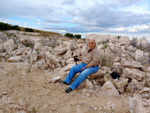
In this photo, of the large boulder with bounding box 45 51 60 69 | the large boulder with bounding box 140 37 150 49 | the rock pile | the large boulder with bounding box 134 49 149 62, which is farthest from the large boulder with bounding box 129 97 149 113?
the large boulder with bounding box 140 37 150 49

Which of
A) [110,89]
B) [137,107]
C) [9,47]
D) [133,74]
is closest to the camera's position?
[137,107]

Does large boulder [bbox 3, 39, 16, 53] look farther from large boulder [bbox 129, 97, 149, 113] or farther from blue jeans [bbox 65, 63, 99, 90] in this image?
large boulder [bbox 129, 97, 149, 113]

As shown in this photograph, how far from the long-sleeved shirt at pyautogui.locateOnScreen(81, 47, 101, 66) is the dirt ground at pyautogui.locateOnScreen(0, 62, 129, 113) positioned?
2.97 feet

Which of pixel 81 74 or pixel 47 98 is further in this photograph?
pixel 81 74

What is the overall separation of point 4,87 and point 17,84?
0.40 metres

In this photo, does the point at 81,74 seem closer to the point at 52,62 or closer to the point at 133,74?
the point at 133,74

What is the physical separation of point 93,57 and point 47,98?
1941mm

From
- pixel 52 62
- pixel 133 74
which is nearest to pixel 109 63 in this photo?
pixel 133 74

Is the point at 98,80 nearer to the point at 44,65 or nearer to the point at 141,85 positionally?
the point at 141,85

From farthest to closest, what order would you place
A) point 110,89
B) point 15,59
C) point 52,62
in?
point 15,59 → point 52,62 → point 110,89

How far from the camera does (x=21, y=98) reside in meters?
3.58

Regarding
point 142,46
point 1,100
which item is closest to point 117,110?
point 1,100

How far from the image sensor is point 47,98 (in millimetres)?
3762

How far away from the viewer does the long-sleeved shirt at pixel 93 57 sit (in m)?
4.39
